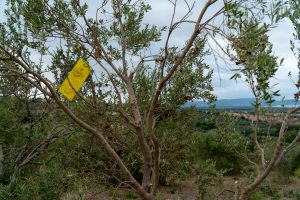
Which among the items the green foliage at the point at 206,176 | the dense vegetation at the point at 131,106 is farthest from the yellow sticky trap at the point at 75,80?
the green foliage at the point at 206,176

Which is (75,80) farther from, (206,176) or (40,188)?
(206,176)

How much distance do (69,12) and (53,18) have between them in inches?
9.6

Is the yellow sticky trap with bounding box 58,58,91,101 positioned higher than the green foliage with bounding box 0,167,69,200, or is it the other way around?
the yellow sticky trap with bounding box 58,58,91,101

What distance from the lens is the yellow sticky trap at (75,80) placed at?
3.19 m

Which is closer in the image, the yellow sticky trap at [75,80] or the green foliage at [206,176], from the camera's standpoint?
the yellow sticky trap at [75,80]

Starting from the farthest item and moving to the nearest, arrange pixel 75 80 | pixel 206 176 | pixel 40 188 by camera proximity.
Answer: pixel 206 176
pixel 40 188
pixel 75 80

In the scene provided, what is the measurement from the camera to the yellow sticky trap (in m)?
3.19

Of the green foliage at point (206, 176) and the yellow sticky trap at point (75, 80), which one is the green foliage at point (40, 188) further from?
the green foliage at point (206, 176)

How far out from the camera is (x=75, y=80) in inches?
127

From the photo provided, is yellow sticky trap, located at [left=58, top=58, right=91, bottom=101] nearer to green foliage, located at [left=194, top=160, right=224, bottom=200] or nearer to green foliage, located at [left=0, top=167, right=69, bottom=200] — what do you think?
green foliage, located at [left=0, top=167, right=69, bottom=200]

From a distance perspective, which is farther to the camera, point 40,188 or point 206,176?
point 206,176

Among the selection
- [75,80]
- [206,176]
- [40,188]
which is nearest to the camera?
[75,80]

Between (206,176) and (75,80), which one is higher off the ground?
(75,80)

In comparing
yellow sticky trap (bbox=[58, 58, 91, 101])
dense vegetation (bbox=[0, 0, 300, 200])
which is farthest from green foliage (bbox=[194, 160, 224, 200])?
yellow sticky trap (bbox=[58, 58, 91, 101])
